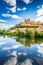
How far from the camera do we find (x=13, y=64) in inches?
130

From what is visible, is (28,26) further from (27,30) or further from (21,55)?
(21,55)

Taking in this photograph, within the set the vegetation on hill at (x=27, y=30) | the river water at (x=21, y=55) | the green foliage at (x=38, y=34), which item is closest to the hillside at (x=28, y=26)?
the vegetation on hill at (x=27, y=30)

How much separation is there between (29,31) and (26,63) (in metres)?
7.56

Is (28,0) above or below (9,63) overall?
above

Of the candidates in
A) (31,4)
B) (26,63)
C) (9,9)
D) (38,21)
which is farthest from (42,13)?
(26,63)

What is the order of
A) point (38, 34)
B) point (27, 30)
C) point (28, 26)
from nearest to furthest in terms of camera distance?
point (38, 34) → point (27, 30) → point (28, 26)

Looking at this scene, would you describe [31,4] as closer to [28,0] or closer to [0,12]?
[28,0]

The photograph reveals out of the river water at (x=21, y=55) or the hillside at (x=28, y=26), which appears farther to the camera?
the hillside at (x=28, y=26)

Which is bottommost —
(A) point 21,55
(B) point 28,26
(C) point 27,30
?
(A) point 21,55

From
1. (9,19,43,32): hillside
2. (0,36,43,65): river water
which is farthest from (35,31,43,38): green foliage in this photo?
(0,36,43,65): river water

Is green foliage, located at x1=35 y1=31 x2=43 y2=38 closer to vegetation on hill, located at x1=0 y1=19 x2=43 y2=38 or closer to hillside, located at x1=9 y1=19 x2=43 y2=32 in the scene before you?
vegetation on hill, located at x1=0 y1=19 x2=43 y2=38

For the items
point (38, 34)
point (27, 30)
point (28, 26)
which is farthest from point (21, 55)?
point (28, 26)

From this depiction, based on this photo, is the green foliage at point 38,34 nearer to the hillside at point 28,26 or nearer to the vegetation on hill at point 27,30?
the vegetation on hill at point 27,30

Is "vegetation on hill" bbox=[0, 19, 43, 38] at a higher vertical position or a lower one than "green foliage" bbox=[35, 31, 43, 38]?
higher
